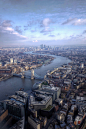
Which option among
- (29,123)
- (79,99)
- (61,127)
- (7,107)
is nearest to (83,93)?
(79,99)

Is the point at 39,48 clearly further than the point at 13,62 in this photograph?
Yes

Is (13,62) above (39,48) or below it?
below

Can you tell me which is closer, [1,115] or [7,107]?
[1,115]

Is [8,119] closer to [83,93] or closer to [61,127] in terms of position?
[61,127]

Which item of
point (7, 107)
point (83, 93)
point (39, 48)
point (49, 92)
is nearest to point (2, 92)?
point (7, 107)

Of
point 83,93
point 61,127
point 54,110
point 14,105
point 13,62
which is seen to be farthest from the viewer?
point 13,62

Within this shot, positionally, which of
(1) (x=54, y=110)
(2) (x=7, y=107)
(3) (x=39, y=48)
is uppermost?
(3) (x=39, y=48)

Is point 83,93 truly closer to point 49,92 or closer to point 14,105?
point 49,92

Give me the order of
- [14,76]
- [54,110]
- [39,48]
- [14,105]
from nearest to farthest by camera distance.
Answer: [14,105] → [54,110] → [14,76] → [39,48]

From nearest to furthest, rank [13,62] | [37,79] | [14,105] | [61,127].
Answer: [61,127] → [14,105] → [37,79] → [13,62]
